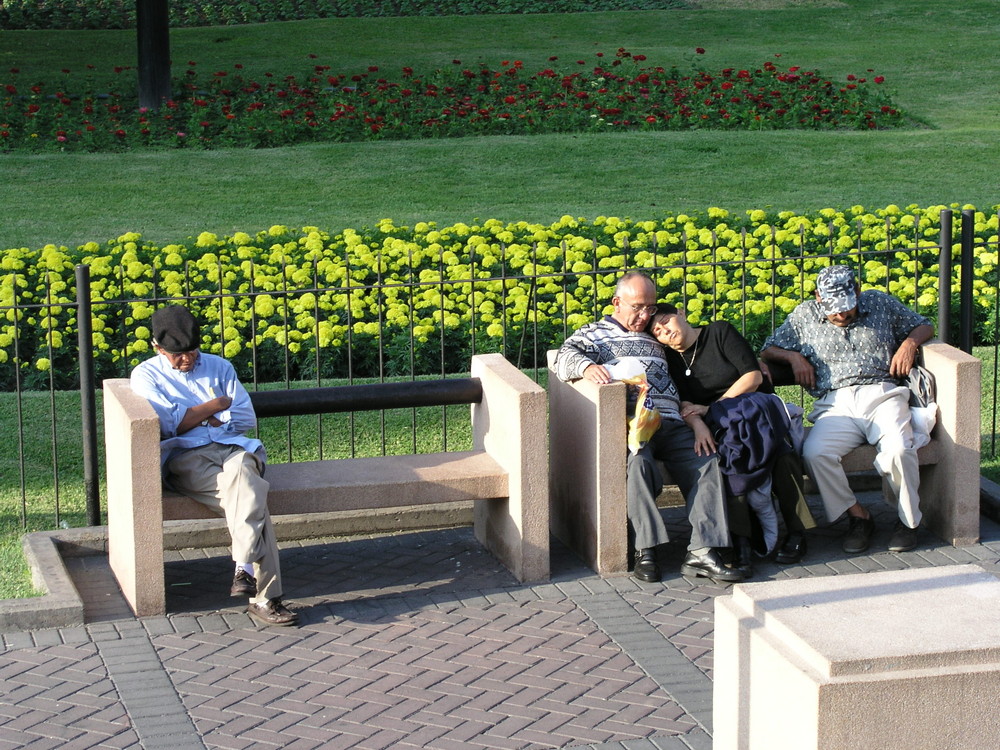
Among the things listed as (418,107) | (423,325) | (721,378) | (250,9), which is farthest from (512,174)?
(250,9)

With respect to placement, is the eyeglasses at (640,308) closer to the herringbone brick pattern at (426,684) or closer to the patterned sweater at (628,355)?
the patterned sweater at (628,355)

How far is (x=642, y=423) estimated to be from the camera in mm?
6238

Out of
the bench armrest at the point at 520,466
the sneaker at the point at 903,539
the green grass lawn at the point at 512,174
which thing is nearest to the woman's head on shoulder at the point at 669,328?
the bench armrest at the point at 520,466

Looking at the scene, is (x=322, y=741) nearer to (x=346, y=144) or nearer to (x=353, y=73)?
(x=346, y=144)

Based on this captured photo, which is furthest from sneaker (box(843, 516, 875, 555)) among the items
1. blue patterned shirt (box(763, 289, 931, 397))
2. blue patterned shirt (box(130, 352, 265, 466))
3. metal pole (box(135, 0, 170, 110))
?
metal pole (box(135, 0, 170, 110))

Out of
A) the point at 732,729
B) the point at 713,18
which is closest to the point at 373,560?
the point at 732,729

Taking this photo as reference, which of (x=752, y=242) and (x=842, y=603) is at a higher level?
(x=752, y=242)

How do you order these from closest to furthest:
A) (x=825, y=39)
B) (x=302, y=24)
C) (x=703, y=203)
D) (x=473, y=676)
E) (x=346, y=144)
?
(x=473, y=676), (x=703, y=203), (x=346, y=144), (x=825, y=39), (x=302, y=24)

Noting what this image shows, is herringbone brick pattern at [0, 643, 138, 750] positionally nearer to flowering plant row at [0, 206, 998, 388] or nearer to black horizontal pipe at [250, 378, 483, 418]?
black horizontal pipe at [250, 378, 483, 418]

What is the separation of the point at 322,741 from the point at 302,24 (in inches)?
950

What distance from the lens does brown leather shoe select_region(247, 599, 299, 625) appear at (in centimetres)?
576

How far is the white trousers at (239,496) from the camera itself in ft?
18.9

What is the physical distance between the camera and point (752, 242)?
36.3ft

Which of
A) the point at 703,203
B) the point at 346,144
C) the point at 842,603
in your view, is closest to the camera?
the point at 842,603
